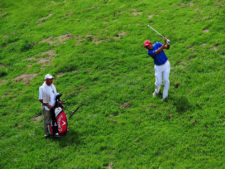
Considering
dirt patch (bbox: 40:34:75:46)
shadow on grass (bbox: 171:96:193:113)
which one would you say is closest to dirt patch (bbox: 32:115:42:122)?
shadow on grass (bbox: 171:96:193:113)

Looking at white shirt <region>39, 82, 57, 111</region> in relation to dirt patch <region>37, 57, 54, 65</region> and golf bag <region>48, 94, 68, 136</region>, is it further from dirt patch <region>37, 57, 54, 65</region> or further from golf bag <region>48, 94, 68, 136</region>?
dirt patch <region>37, 57, 54, 65</region>

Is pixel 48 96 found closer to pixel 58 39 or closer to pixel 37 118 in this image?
pixel 37 118

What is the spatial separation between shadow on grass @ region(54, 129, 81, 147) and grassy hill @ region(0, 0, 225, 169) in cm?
5

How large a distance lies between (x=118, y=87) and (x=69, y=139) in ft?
14.6

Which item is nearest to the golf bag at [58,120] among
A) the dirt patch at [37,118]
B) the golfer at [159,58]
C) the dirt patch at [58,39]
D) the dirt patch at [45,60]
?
the dirt patch at [37,118]

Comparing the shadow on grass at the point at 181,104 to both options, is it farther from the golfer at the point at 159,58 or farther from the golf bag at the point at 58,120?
the golf bag at the point at 58,120

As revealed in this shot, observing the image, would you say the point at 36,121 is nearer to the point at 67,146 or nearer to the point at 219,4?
the point at 67,146

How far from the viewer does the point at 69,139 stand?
39.4ft

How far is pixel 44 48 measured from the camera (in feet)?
68.9

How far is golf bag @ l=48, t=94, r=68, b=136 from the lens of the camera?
1175 centimetres

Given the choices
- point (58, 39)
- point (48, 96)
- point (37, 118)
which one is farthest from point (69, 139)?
point (58, 39)

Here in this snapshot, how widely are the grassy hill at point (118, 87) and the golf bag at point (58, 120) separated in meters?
0.43

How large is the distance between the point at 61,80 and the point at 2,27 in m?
14.2

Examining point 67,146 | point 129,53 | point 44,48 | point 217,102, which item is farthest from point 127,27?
point 67,146
